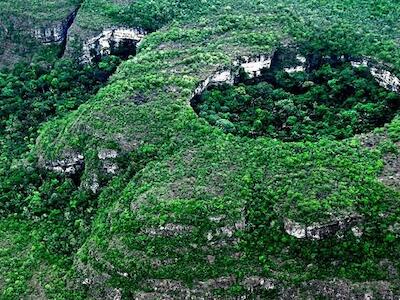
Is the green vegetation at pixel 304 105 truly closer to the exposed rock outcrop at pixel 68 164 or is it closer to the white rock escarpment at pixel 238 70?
the white rock escarpment at pixel 238 70

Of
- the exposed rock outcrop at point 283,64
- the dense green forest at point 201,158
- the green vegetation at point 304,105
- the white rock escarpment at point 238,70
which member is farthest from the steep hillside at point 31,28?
the green vegetation at point 304,105

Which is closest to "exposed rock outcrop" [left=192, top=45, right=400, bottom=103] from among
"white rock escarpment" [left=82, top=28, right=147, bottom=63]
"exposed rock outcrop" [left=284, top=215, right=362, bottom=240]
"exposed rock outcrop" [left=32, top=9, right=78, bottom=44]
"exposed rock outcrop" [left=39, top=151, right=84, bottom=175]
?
"exposed rock outcrop" [left=39, top=151, right=84, bottom=175]

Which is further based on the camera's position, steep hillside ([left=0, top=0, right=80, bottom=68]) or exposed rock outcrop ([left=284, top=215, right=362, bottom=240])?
steep hillside ([left=0, top=0, right=80, bottom=68])

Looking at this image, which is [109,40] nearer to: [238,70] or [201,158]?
[238,70]

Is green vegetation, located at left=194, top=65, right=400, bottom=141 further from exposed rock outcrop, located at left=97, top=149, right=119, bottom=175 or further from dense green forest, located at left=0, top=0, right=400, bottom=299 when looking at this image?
exposed rock outcrop, located at left=97, top=149, right=119, bottom=175

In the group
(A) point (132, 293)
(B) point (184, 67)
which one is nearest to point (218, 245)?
(A) point (132, 293)

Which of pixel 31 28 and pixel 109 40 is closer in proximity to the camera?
pixel 109 40

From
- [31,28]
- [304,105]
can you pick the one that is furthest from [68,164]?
[31,28]
